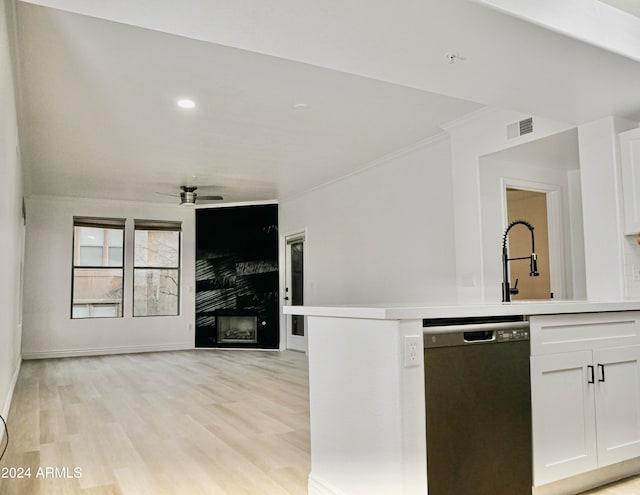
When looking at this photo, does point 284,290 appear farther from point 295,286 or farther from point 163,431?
point 163,431

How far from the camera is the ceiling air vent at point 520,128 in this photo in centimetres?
416

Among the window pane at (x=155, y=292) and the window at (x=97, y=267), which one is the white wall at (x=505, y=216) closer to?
the window pane at (x=155, y=292)

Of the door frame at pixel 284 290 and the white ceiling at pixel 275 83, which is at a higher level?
the white ceiling at pixel 275 83

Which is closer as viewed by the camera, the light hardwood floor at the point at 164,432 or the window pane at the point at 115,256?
the light hardwood floor at the point at 164,432

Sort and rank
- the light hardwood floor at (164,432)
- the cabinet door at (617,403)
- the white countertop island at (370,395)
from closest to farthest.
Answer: the white countertop island at (370,395), the cabinet door at (617,403), the light hardwood floor at (164,432)

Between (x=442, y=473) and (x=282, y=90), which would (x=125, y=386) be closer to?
(x=282, y=90)

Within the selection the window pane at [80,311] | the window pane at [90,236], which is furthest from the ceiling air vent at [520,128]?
the window pane at [80,311]

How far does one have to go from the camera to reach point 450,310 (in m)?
2.04

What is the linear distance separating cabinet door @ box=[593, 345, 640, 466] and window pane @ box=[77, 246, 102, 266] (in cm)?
811

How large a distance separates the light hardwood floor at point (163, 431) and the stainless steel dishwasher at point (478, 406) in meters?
0.97

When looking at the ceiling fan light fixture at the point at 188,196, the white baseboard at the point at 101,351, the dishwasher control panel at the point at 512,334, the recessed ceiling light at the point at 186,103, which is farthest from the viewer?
the white baseboard at the point at 101,351

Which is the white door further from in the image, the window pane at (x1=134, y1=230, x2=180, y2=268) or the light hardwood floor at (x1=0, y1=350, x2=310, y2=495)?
the window pane at (x1=134, y1=230, x2=180, y2=268)

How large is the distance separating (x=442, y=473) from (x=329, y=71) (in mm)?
2858

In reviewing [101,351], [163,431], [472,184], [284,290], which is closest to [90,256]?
[101,351]
